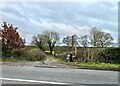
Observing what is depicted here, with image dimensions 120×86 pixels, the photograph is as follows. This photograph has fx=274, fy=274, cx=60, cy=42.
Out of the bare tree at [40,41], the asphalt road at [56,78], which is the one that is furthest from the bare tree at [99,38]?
the asphalt road at [56,78]

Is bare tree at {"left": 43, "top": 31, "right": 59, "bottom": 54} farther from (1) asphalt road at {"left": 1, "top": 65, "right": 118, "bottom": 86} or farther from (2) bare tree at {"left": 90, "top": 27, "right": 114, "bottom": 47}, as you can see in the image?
(1) asphalt road at {"left": 1, "top": 65, "right": 118, "bottom": 86}

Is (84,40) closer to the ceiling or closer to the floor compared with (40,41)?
closer to the floor

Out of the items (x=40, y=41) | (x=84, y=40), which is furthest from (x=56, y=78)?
(x=40, y=41)

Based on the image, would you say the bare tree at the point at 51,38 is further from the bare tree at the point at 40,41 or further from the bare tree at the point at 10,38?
the bare tree at the point at 10,38

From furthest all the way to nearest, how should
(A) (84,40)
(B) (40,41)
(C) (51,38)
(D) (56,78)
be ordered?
(C) (51,38) → (B) (40,41) → (A) (84,40) → (D) (56,78)

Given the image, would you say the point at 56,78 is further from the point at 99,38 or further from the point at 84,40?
the point at 84,40

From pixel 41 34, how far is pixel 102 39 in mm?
8481

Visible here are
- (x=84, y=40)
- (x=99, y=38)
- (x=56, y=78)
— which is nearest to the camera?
(x=56, y=78)

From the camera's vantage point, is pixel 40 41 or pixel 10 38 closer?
pixel 10 38

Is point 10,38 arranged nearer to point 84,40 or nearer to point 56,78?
point 84,40

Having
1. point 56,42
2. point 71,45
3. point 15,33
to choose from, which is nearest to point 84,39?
point 71,45

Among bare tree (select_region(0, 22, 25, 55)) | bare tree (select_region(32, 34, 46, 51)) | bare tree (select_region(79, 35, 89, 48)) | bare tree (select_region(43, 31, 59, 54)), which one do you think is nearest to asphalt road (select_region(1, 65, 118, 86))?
bare tree (select_region(0, 22, 25, 55))

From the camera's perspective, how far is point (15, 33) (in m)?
27.8

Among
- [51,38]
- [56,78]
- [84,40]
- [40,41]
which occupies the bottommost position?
[56,78]
